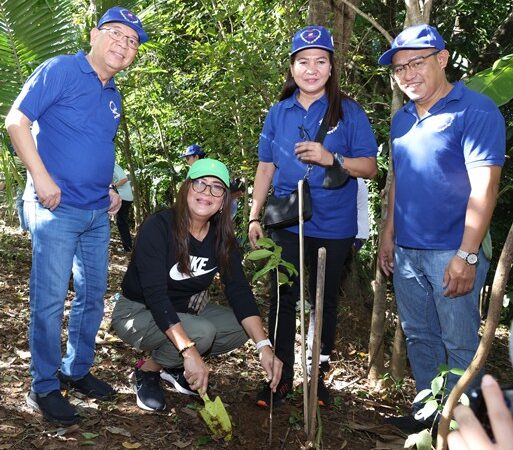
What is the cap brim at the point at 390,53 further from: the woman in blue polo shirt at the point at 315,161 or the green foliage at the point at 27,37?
the green foliage at the point at 27,37

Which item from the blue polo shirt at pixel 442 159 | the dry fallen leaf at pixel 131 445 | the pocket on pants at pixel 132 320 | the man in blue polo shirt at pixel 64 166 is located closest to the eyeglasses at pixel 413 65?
the blue polo shirt at pixel 442 159

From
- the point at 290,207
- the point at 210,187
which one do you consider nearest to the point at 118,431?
the point at 210,187

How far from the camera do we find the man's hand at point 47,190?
10.3 ft

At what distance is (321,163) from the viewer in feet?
11.3

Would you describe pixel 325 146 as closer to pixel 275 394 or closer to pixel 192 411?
pixel 275 394

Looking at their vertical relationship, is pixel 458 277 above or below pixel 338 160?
below

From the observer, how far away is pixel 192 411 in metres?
3.76

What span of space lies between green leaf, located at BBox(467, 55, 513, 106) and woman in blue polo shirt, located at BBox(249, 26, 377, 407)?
0.67 meters

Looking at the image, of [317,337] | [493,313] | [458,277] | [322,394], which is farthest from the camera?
[322,394]

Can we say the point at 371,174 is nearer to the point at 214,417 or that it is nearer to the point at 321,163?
the point at 321,163

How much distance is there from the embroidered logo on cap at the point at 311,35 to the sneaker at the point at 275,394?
6.29 feet

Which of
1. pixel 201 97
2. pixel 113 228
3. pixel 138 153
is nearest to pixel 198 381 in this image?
pixel 201 97

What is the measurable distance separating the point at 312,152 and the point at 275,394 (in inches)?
55.3

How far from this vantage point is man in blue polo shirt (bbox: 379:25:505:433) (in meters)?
3.09
